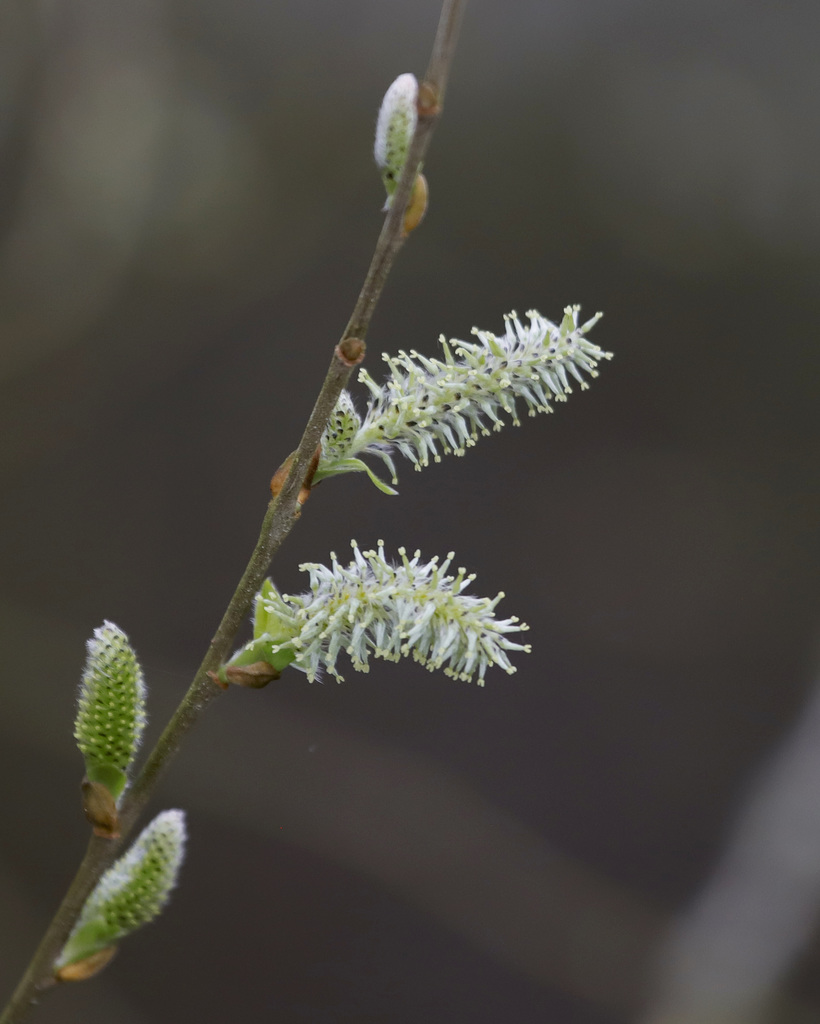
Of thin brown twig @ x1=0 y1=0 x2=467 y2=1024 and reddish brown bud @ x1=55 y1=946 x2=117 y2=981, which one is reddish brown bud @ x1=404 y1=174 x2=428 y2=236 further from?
reddish brown bud @ x1=55 y1=946 x2=117 y2=981

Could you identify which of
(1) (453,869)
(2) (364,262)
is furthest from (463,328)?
(1) (453,869)

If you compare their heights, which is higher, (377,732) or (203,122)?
(203,122)

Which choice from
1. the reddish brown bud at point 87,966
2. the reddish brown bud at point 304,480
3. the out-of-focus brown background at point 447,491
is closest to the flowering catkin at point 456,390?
the reddish brown bud at point 304,480

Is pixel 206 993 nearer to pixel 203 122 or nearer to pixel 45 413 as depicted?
pixel 45 413

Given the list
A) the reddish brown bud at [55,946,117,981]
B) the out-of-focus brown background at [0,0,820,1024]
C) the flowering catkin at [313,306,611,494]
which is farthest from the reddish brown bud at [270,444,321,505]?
the out-of-focus brown background at [0,0,820,1024]

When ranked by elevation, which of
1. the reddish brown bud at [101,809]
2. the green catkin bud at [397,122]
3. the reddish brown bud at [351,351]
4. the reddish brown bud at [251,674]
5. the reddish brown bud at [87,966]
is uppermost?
the green catkin bud at [397,122]

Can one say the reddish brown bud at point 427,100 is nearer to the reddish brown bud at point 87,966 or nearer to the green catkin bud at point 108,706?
the green catkin bud at point 108,706
